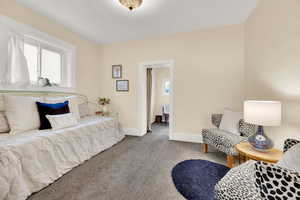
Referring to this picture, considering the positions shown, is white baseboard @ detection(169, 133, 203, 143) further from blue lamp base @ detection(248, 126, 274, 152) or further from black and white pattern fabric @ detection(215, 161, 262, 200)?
black and white pattern fabric @ detection(215, 161, 262, 200)

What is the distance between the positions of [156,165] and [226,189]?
4.48 ft

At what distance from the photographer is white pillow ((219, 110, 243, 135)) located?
90.8 inches

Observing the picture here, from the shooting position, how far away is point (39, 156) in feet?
5.21

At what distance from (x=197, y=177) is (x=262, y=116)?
3.64 ft

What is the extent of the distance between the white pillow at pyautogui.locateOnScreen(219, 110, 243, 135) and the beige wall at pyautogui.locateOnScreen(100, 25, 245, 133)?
0.59 metres

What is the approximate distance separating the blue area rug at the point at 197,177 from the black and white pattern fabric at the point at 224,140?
0.95ft

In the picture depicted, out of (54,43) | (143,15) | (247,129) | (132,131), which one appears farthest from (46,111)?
(247,129)

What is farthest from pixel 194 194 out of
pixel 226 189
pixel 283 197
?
pixel 283 197

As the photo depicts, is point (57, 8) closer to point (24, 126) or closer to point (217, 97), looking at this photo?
point (24, 126)

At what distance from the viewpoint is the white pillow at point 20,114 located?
183 centimetres

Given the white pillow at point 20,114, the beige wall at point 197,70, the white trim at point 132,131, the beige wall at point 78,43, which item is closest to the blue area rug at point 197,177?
the beige wall at point 197,70

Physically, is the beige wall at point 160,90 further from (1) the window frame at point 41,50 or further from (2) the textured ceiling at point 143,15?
(1) the window frame at point 41,50

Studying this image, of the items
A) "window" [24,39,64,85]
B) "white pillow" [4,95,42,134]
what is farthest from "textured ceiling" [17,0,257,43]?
"white pillow" [4,95,42,134]

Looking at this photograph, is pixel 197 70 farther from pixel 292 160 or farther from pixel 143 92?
pixel 292 160
